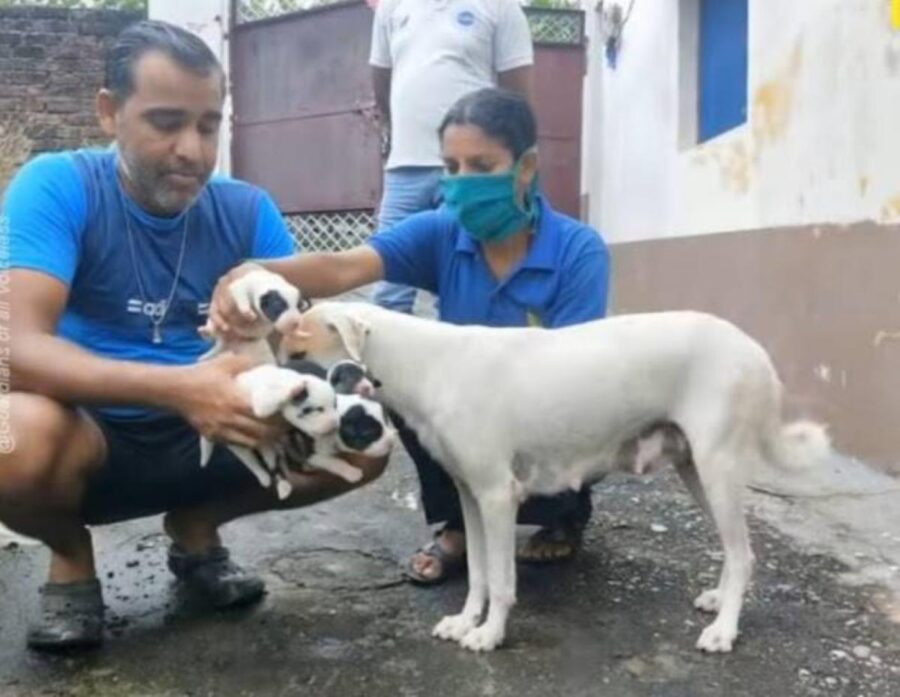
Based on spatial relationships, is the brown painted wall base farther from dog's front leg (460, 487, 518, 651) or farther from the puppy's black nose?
the puppy's black nose

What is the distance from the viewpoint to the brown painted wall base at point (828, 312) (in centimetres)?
365

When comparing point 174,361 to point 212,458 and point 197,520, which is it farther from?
point 197,520

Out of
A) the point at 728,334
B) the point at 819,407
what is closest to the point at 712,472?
the point at 728,334

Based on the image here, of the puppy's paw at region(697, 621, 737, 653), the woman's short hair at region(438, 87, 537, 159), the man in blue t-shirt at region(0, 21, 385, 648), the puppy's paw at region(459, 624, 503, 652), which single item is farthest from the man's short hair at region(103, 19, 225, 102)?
the puppy's paw at region(697, 621, 737, 653)

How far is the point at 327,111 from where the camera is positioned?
8.25 metres

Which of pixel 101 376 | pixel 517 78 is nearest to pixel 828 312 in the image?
pixel 517 78

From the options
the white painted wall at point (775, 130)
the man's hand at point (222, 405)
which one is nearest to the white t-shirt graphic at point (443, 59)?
the white painted wall at point (775, 130)

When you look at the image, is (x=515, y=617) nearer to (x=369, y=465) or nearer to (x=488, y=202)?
(x=369, y=465)

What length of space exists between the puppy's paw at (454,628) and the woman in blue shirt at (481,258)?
1.08 feet

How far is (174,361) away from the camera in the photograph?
263 cm

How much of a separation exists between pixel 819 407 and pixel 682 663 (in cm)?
185

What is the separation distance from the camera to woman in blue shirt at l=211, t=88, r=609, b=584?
9.02ft

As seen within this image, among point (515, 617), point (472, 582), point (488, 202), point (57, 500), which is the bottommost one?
point (515, 617)

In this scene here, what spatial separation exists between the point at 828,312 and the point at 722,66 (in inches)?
67.6
